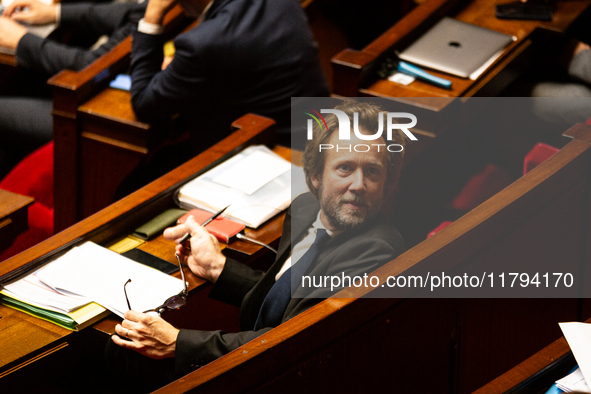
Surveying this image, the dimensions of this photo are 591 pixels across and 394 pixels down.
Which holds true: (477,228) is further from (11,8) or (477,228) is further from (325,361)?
(11,8)

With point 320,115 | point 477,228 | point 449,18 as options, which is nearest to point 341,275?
point 477,228

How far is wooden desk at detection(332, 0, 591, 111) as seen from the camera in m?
2.34

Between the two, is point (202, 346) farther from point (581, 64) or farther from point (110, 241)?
point (581, 64)

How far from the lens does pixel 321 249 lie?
1528 mm

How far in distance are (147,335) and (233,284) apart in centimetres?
29

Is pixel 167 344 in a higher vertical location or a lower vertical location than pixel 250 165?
lower

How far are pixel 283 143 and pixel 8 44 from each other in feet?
4.19

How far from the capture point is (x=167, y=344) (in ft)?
4.80

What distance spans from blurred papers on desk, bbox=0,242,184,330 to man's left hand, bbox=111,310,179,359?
70mm

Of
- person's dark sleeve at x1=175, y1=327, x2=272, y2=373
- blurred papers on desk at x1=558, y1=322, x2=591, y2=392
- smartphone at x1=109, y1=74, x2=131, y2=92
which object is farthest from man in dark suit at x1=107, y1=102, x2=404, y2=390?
smartphone at x1=109, y1=74, x2=131, y2=92

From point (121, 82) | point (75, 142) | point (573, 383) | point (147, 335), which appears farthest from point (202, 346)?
point (121, 82)

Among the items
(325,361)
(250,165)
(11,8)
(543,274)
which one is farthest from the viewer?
(11,8)

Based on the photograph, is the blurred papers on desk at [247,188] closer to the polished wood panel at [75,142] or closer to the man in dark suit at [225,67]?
the man in dark suit at [225,67]

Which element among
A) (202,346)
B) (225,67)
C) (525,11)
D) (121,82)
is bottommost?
(202,346)
